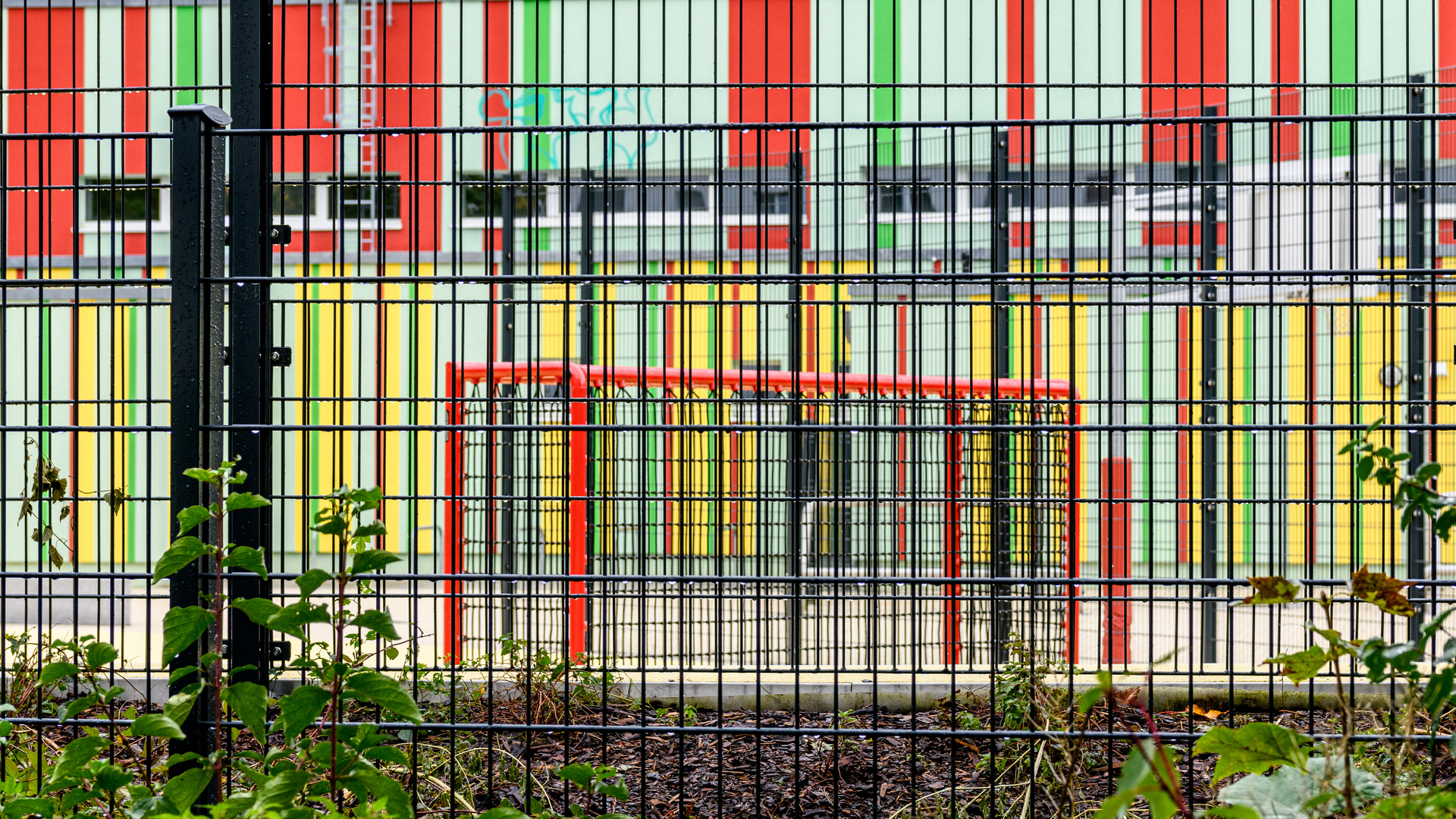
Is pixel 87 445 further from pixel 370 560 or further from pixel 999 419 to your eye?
pixel 370 560

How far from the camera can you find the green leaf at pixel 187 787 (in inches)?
76.6

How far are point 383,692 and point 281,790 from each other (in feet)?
0.70

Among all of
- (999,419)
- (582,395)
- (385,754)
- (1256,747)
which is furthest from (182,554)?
(582,395)

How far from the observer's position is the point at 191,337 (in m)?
2.23

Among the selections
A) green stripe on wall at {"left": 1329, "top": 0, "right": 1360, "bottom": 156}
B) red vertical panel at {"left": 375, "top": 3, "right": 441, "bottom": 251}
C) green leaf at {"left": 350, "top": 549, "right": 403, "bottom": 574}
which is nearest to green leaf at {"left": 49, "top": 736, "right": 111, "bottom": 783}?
green leaf at {"left": 350, "top": 549, "right": 403, "bottom": 574}

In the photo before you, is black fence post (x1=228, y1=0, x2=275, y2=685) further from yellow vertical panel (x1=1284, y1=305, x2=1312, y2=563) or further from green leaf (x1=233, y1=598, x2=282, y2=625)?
yellow vertical panel (x1=1284, y1=305, x2=1312, y2=563)

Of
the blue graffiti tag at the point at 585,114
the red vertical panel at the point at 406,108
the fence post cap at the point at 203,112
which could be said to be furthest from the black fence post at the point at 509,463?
the blue graffiti tag at the point at 585,114

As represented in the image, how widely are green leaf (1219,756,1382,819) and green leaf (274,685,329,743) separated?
134cm

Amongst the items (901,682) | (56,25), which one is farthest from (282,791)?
(56,25)

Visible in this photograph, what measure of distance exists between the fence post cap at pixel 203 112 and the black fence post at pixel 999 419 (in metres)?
1.42

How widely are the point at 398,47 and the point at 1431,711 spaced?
847 cm

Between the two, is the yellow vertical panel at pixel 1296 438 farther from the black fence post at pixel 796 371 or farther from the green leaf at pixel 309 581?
the green leaf at pixel 309 581

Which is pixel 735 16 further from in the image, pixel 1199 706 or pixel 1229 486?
pixel 1229 486

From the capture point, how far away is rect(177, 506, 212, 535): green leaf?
1.96 meters
